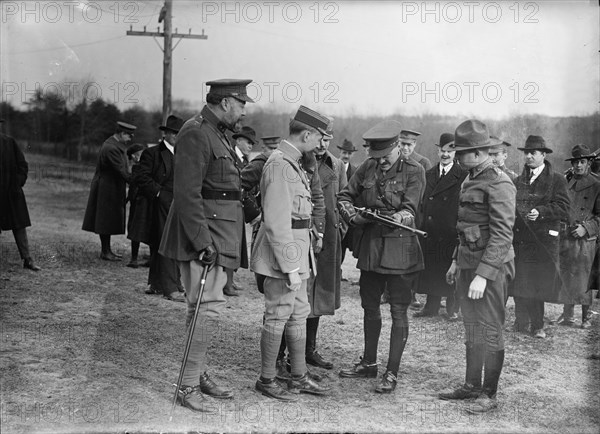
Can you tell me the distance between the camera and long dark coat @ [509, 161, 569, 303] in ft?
22.0

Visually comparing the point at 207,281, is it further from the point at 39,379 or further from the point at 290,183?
the point at 39,379

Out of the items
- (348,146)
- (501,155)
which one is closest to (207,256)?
(501,155)

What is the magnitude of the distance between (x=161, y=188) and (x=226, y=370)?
10.2ft

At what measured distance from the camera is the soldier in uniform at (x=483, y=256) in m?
4.60

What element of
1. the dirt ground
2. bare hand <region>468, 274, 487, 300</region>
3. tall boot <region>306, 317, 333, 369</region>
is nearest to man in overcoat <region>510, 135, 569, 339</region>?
the dirt ground

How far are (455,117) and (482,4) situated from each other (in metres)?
1.55

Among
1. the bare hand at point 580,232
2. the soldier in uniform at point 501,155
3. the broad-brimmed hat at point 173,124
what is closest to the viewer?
the soldier in uniform at point 501,155

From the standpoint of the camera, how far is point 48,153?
13688mm

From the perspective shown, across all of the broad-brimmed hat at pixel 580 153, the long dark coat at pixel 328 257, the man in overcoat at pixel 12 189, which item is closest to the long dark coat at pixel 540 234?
the broad-brimmed hat at pixel 580 153

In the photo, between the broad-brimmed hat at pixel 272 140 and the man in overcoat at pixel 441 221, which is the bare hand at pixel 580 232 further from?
the broad-brimmed hat at pixel 272 140

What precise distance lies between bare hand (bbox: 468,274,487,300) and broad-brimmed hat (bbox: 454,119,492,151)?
0.92 metres

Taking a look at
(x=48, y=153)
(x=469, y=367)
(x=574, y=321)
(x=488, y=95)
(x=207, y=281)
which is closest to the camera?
(x=207, y=281)

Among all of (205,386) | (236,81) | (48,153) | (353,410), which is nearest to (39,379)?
(205,386)

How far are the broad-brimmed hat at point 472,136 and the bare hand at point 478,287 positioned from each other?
3.03ft
